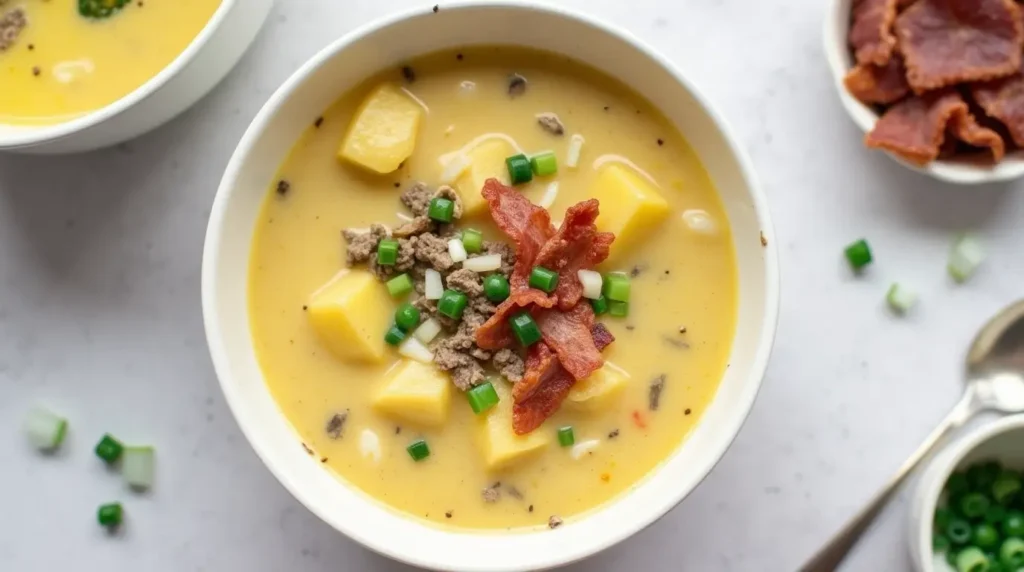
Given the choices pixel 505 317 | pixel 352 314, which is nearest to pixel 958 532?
pixel 505 317

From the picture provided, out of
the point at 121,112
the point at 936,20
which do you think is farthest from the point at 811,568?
the point at 121,112

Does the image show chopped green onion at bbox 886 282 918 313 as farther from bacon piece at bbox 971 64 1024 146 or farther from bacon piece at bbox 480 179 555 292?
bacon piece at bbox 480 179 555 292

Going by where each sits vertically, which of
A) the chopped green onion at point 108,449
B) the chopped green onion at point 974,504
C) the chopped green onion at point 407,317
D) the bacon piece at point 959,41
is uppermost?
the bacon piece at point 959,41

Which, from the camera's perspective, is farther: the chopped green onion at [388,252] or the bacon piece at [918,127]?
the bacon piece at [918,127]

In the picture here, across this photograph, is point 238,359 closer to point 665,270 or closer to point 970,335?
point 665,270

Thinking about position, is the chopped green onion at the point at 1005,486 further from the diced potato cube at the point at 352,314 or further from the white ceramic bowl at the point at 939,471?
the diced potato cube at the point at 352,314

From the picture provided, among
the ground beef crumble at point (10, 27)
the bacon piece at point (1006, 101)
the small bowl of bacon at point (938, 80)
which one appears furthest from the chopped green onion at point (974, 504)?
the ground beef crumble at point (10, 27)

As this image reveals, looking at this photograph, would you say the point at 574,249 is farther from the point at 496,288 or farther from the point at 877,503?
the point at 877,503

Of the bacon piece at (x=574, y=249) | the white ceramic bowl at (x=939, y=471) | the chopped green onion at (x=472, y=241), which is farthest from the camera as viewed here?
the white ceramic bowl at (x=939, y=471)
